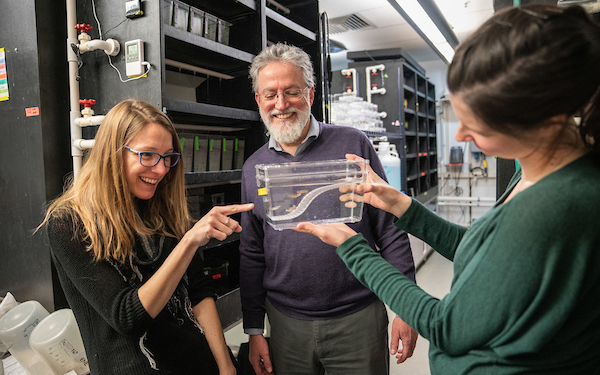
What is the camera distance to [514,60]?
0.64 meters

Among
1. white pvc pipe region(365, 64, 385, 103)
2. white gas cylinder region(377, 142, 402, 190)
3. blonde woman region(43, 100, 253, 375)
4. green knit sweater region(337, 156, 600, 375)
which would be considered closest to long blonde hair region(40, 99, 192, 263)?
blonde woman region(43, 100, 253, 375)

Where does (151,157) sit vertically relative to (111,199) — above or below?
above

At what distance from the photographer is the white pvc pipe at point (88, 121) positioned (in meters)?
1.89

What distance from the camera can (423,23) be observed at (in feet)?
12.4

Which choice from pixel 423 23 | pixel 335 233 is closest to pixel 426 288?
pixel 423 23

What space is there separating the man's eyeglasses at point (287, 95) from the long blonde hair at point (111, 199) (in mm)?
450

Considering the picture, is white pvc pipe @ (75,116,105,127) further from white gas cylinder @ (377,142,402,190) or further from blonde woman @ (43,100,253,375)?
white gas cylinder @ (377,142,402,190)

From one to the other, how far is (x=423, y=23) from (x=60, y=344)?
12.4ft

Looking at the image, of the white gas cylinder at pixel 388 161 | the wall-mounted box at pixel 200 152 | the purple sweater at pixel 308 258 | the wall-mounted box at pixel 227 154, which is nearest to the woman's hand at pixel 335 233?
the purple sweater at pixel 308 258

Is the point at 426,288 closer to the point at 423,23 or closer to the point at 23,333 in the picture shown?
the point at 423,23

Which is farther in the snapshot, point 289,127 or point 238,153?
point 238,153

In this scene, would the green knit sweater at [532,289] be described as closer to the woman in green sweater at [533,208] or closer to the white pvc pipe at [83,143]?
the woman in green sweater at [533,208]

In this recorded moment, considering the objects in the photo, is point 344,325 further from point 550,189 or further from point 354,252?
point 550,189

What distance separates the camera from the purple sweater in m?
1.55
